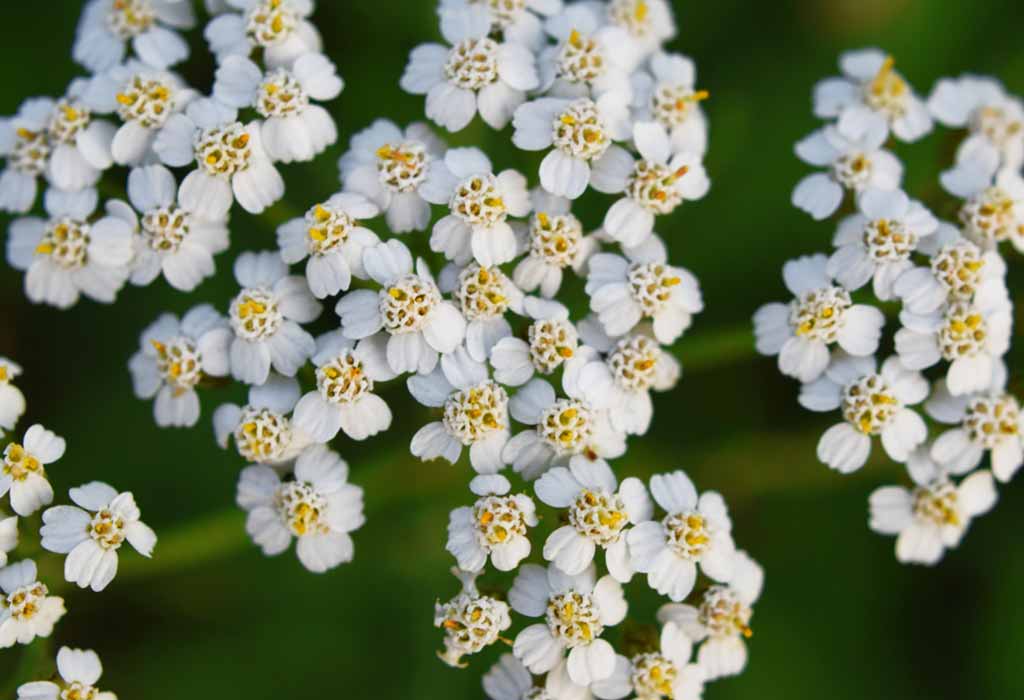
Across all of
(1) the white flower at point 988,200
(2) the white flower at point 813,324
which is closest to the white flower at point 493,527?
(2) the white flower at point 813,324

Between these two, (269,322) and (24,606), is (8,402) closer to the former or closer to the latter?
(24,606)

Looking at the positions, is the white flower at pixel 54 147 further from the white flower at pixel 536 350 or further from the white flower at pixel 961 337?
the white flower at pixel 961 337

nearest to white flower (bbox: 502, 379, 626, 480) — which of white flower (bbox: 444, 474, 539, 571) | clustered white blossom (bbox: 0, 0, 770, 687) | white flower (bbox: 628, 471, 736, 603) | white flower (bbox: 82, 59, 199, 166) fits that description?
clustered white blossom (bbox: 0, 0, 770, 687)

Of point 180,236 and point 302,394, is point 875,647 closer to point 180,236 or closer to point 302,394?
point 302,394

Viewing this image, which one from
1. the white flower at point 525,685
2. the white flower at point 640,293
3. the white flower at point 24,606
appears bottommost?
the white flower at point 24,606

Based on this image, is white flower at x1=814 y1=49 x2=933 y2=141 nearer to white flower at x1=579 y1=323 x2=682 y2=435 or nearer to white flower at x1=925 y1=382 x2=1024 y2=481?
white flower at x1=925 y1=382 x2=1024 y2=481
